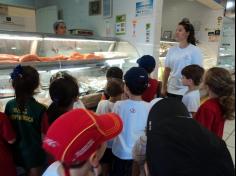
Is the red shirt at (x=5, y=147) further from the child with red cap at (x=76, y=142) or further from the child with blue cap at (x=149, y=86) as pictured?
the child with blue cap at (x=149, y=86)

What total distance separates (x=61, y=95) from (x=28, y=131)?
0.40m

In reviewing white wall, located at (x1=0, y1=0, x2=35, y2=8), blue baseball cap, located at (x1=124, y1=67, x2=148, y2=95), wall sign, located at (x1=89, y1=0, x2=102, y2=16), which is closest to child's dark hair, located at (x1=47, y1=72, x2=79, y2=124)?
blue baseball cap, located at (x1=124, y1=67, x2=148, y2=95)

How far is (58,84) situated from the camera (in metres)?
1.67

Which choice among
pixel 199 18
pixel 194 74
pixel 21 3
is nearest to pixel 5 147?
pixel 194 74

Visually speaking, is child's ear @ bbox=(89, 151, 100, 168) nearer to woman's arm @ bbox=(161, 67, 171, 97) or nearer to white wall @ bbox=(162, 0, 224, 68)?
woman's arm @ bbox=(161, 67, 171, 97)

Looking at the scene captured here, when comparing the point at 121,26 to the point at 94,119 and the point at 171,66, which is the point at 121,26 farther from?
the point at 94,119

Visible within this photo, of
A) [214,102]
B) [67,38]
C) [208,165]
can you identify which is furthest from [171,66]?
[208,165]

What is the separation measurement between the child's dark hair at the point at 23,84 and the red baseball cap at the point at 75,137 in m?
0.82

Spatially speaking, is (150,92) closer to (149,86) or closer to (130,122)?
(149,86)

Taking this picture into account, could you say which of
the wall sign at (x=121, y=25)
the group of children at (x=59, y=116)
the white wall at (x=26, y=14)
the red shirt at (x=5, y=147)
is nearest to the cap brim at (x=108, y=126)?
the group of children at (x=59, y=116)

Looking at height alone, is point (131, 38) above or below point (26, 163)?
above

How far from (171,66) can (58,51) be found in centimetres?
158

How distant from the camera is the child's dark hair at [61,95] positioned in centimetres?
166

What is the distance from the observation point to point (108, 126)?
3.64ft
